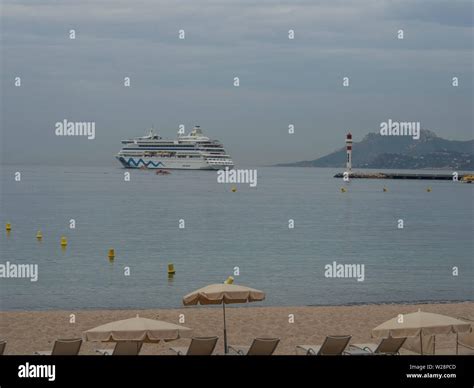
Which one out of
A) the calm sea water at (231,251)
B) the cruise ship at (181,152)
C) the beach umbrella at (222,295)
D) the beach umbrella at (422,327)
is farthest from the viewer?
the cruise ship at (181,152)

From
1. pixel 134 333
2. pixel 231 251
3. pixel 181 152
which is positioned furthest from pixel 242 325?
pixel 181 152

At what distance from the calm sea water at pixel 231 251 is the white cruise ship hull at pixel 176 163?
2027 inches

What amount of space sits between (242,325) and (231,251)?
19.5 m

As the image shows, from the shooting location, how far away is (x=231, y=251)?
3350 cm

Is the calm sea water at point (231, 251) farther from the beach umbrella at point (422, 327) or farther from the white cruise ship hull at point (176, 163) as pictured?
the white cruise ship hull at point (176, 163)

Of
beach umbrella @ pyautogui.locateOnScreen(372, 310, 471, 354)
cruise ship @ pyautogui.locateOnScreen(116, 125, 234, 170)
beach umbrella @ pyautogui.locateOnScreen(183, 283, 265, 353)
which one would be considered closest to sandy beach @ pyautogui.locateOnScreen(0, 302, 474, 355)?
beach umbrella @ pyautogui.locateOnScreen(183, 283, 265, 353)

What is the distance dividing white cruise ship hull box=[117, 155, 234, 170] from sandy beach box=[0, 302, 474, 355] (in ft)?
337

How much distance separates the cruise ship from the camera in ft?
386

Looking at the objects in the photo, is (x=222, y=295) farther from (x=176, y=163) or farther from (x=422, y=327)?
(x=176, y=163)

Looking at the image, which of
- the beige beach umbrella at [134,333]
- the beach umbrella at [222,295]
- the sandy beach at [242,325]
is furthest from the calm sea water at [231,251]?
the beige beach umbrella at [134,333]

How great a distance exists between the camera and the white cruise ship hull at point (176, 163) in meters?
120

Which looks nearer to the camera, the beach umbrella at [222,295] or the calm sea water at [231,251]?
the beach umbrella at [222,295]
